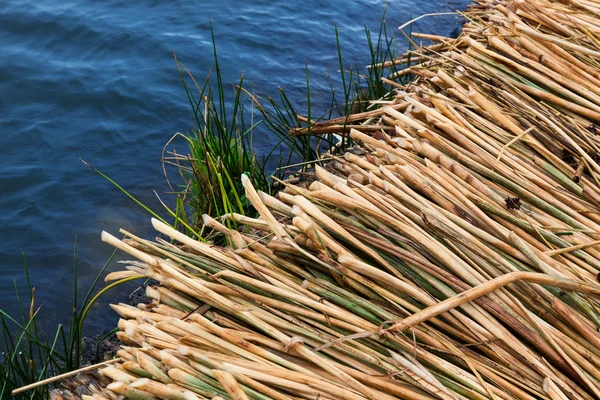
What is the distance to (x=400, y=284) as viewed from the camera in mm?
1678

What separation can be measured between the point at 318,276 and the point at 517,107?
1.33 m

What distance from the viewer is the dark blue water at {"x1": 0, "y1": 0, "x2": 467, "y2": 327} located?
4.92 metres

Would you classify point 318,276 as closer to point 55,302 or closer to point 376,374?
point 376,374

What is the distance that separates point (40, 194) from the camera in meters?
5.22

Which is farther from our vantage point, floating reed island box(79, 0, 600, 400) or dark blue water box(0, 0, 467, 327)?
dark blue water box(0, 0, 467, 327)

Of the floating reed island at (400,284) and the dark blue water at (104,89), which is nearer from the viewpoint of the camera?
the floating reed island at (400,284)

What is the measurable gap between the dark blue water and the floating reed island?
9.34ft

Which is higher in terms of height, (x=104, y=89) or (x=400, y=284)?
(x=400, y=284)

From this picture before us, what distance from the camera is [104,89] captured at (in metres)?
6.36

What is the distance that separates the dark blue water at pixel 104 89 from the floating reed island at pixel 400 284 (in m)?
2.85

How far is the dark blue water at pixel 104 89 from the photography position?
4922mm

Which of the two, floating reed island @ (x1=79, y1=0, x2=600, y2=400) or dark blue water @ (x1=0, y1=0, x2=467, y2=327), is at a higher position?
floating reed island @ (x1=79, y1=0, x2=600, y2=400)

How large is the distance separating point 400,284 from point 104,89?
5.47m

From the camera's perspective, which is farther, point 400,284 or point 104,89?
point 104,89
